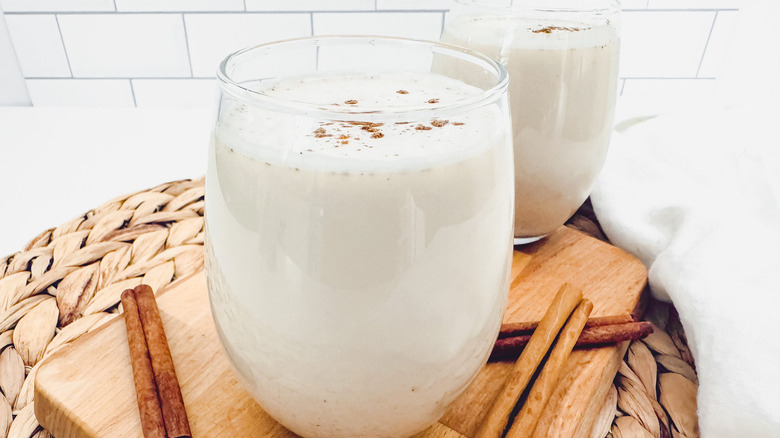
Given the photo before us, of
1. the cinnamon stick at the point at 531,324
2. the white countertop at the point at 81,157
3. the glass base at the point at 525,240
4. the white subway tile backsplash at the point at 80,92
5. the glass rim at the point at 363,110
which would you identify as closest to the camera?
the glass rim at the point at 363,110

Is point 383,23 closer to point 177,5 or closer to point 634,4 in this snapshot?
point 177,5

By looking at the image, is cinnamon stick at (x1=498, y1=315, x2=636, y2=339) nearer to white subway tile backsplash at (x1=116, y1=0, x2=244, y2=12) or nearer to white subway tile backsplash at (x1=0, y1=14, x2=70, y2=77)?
white subway tile backsplash at (x1=116, y1=0, x2=244, y2=12)

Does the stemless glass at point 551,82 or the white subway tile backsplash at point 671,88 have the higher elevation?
the stemless glass at point 551,82

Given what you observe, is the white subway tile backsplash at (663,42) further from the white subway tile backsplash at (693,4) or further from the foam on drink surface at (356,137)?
the foam on drink surface at (356,137)

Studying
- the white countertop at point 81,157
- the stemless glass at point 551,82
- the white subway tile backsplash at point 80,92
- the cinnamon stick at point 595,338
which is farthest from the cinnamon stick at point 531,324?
the white subway tile backsplash at point 80,92

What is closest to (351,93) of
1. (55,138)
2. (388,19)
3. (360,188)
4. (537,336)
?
(360,188)

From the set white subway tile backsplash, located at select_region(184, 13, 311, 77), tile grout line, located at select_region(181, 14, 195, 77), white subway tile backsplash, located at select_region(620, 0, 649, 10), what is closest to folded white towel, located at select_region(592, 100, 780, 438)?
white subway tile backsplash, located at select_region(620, 0, 649, 10)

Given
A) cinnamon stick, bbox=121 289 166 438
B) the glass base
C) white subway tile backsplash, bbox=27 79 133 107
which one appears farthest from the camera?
white subway tile backsplash, bbox=27 79 133 107
